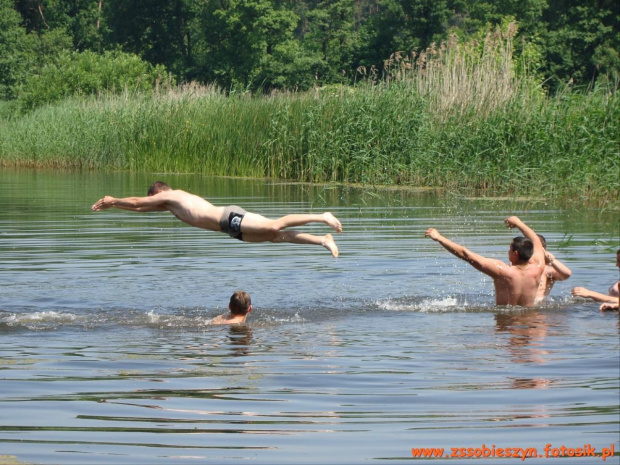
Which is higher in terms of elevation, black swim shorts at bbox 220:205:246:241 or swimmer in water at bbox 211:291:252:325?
black swim shorts at bbox 220:205:246:241

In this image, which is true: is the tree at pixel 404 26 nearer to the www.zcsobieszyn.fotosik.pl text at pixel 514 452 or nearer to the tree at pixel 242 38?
the tree at pixel 242 38

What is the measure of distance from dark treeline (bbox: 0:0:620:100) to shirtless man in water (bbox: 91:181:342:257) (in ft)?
127

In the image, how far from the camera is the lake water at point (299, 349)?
5.75 meters

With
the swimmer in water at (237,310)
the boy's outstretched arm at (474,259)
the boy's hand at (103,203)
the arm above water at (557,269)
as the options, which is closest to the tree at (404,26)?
the arm above water at (557,269)

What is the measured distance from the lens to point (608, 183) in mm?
17469

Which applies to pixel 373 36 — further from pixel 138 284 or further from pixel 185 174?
pixel 138 284

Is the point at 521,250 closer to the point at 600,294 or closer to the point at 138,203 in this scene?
the point at 600,294

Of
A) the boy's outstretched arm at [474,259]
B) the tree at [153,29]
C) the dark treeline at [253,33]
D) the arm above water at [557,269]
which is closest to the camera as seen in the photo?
the boy's outstretched arm at [474,259]

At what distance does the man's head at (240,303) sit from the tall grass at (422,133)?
9.36 m

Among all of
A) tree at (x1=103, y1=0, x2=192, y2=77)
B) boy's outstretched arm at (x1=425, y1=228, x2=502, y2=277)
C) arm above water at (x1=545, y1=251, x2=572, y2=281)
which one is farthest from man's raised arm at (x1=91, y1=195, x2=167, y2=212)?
tree at (x1=103, y1=0, x2=192, y2=77)

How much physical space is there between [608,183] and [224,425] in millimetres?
12797

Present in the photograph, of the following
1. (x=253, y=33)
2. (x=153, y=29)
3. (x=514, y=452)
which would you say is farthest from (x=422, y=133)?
(x=153, y=29)

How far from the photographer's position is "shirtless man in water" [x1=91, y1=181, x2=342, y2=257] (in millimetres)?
10195

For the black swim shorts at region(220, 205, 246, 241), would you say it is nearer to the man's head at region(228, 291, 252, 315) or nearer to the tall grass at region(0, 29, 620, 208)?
the man's head at region(228, 291, 252, 315)
